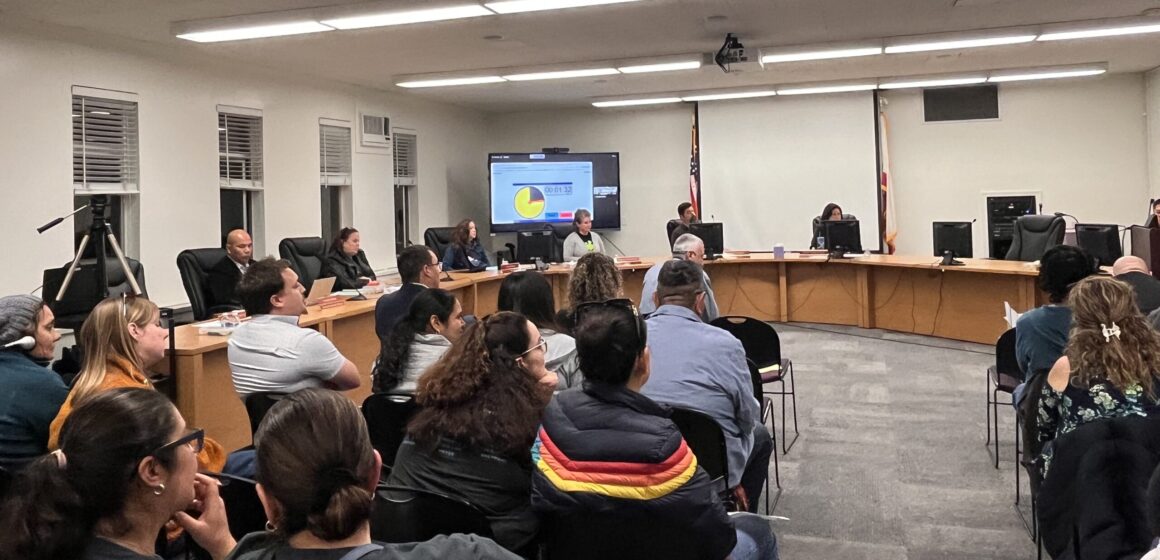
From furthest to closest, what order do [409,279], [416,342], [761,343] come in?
[409,279] → [761,343] → [416,342]

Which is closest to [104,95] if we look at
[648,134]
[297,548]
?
[297,548]

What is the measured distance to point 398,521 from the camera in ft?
5.95

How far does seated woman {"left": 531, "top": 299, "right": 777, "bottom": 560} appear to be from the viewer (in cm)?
170

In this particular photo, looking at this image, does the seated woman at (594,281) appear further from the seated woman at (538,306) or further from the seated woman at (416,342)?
the seated woman at (416,342)

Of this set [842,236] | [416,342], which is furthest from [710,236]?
[416,342]

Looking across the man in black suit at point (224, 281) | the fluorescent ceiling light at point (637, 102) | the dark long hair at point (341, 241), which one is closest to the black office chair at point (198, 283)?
the man in black suit at point (224, 281)

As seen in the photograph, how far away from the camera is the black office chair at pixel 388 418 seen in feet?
8.50

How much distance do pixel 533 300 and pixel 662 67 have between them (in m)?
5.06

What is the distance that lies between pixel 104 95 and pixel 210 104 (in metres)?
1.09

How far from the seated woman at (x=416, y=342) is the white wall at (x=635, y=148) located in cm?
851

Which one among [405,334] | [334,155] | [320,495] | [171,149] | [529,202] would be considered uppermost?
[334,155]

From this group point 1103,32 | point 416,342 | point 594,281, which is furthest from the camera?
point 1103,32

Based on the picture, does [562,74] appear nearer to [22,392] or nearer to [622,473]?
[22,392]

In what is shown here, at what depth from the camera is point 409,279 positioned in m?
4.82
